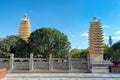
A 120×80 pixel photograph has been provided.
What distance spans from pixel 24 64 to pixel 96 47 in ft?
173

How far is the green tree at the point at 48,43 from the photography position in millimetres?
49688

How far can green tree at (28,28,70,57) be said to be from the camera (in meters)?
49.7

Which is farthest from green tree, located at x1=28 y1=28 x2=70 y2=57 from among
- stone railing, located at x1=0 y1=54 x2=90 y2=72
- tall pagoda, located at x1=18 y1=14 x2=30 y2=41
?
tall pagoda, located at x1=18 y1=14 x2=30 y2=41

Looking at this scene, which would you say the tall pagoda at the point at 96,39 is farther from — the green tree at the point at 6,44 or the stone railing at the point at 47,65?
the stone railing at the point at 47,65

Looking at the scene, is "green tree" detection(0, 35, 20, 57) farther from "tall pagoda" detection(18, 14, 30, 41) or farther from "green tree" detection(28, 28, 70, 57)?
"tall pagoda" detection(18, 14, 30, 41)

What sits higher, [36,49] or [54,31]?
[54,31]

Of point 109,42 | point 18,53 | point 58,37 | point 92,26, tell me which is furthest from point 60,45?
point 109,42

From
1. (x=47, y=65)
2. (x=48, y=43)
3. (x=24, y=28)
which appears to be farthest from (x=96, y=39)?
(x=47, y=65)

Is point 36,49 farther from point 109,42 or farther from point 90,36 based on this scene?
point 109,42

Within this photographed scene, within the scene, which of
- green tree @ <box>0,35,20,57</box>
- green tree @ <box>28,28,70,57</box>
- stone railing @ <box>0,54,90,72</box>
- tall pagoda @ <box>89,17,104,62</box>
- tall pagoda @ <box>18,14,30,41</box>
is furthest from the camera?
tall pagoda @ <box>89,17,104,62</box>

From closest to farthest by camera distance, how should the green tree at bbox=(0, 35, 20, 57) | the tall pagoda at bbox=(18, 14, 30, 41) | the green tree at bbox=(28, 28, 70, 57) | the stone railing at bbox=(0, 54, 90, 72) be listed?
1. the stone railing at bbox=(0, 54, 90, 72)
2. the green tree at bbox=(0, 35, 20, 57)
3. the green tree at bbox=(28, 28, 70, 57)
4. the tall pagoda at bbox=(18, 14, 30, 41)

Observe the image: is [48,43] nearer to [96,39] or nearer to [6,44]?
[6,44]

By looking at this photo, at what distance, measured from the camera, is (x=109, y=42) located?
4173 inches

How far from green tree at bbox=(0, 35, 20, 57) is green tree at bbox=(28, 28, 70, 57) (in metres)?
3.51
